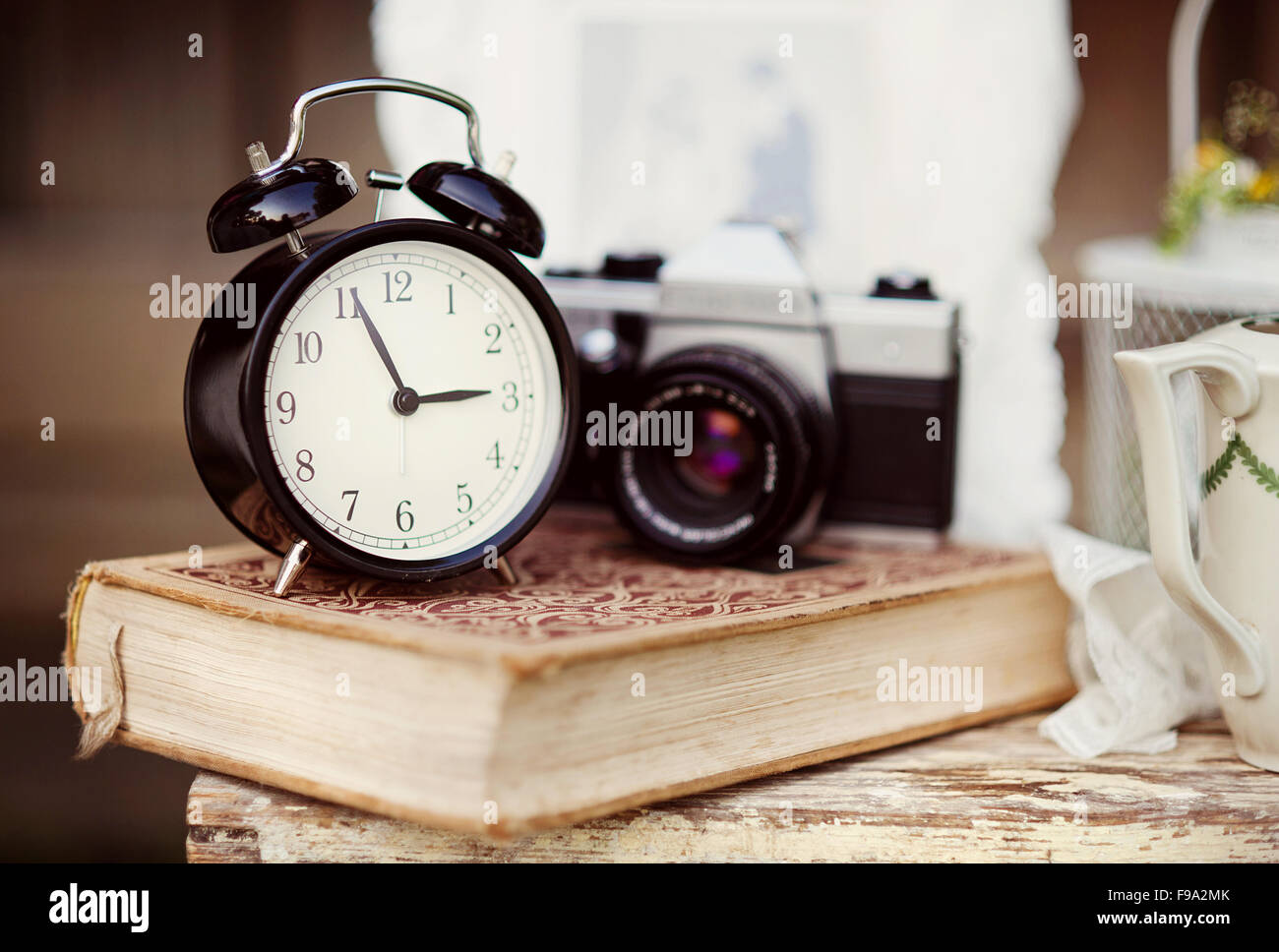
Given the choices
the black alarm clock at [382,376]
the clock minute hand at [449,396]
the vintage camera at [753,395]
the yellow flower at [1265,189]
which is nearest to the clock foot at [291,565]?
the black alarm clock at [382,376]

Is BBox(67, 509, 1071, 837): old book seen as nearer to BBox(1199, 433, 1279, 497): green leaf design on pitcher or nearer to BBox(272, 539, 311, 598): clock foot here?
BBox(272, 539, 311, 598): clock foot

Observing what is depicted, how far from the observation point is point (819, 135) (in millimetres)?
1094

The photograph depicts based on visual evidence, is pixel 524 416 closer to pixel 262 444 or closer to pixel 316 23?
pixel 262 444

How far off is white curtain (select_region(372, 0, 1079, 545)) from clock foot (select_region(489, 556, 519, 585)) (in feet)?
1.40

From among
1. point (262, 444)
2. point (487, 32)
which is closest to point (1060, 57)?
point (487, 32)

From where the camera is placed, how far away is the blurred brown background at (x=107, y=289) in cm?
145

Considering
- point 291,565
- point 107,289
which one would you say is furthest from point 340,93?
point 107,289

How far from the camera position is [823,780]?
0.65 m

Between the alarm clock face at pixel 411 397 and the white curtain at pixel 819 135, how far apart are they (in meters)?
0.42

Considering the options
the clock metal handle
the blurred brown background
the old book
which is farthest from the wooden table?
the blurred brown background

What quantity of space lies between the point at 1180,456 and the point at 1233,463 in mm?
31

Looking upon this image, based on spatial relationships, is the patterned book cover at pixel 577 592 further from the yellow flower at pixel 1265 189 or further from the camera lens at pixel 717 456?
the yellow flower at pixel 1265 189

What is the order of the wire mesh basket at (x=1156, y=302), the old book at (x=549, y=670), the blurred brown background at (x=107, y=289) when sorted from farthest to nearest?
the blurred brown background at (x=107, y=289)
the wire mesh basket at (x=1156, y=302)
the old book at (x=549, y=670)

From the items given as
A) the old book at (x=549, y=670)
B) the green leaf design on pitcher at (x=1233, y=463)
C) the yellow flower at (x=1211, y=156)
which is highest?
the yellow flower at (x=1211, y=156)
